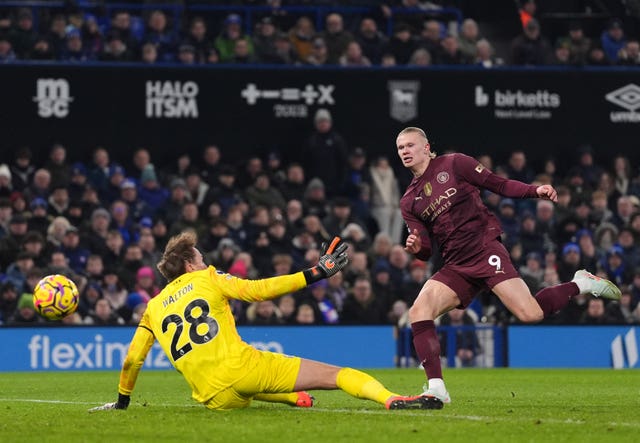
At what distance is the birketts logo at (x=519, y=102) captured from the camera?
23.6 m

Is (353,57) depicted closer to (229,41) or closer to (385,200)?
(229,41)

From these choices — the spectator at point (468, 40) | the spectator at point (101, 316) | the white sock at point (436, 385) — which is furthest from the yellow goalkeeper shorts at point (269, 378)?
the spectator at point (468, 40)

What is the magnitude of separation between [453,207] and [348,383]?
79.3 inches

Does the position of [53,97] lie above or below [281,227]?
above

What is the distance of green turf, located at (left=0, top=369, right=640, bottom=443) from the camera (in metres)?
8.16

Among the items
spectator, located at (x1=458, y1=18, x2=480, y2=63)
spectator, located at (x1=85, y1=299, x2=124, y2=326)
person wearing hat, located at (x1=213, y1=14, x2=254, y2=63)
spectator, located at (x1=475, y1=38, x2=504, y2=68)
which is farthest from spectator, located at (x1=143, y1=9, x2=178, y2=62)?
spectator, located at (x1=85, y1=299, x2=124, y2=326)

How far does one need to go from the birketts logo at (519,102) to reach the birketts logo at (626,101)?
1014mm

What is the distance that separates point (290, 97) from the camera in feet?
75.5

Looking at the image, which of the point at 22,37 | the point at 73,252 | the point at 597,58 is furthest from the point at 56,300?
the point at 597,58

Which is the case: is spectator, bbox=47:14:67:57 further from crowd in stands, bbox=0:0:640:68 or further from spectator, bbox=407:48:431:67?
Answer: spectator, bbox=407:48:431:67

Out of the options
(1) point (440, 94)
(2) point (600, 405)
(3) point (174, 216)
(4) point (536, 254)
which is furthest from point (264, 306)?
(2) point (600, 405)

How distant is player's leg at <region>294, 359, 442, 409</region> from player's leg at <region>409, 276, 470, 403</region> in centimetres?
72

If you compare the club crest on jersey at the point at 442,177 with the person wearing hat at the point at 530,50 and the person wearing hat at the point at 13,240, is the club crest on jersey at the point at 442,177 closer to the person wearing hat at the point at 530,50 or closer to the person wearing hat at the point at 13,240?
the person wearing hat at the point at 13,240

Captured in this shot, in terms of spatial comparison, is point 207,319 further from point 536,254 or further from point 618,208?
point 618,208
